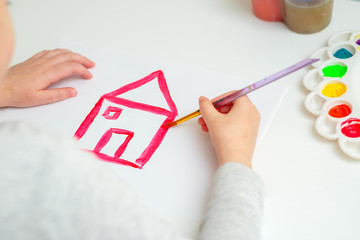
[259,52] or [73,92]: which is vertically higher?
[259,52]

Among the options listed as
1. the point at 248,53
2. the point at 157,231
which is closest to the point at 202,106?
the point at 248,53

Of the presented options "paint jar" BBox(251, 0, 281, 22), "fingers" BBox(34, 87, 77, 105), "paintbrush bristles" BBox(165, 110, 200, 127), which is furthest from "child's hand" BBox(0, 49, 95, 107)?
"paint jar" BBox(251, 0, 281, 22)

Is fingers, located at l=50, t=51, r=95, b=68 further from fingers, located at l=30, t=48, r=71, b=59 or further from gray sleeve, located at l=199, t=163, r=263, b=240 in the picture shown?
gray sleeve, located at l=199, t=163, r=263, b=240

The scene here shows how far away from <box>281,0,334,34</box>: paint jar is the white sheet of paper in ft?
0.48

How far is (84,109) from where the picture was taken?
2.73 feet

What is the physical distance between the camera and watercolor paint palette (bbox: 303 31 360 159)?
0.70m

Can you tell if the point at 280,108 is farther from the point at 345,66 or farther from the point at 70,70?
the point at 70,70

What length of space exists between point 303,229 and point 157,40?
1.56ft

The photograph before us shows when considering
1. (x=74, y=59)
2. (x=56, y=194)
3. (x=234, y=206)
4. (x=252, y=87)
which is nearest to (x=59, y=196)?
(x=56, y=194)

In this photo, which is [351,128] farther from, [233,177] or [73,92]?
[73,92]

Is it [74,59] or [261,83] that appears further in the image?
[74,59]

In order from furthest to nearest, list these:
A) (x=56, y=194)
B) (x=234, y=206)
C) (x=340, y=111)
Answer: (x=340, y=111) < (x=234, y=206) < (x=56, y=194)

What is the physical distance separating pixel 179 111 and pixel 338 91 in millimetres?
257

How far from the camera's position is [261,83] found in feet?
2.33
